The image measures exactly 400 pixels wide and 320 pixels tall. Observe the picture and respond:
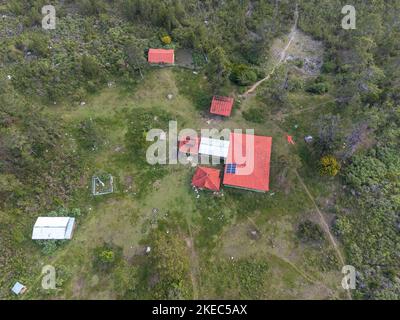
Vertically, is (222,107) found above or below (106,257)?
above

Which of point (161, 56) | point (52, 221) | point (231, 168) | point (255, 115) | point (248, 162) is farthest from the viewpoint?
point (161, 56)

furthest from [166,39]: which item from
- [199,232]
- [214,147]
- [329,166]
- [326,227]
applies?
[326,227]

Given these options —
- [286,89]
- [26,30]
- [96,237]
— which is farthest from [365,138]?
[26,30]

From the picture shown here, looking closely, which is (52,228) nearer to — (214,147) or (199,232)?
(199,232)

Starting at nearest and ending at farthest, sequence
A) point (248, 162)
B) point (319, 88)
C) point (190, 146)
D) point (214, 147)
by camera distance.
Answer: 1. point (248, 162)
2. point (214, 147)
3. point (190, 146)
4. point (319, 88)

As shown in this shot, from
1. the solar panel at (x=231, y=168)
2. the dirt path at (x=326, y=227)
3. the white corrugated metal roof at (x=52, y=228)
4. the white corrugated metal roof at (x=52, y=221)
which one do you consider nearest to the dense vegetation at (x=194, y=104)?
the dirt path at (x=326, y=227)

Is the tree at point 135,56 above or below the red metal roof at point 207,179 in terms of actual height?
above

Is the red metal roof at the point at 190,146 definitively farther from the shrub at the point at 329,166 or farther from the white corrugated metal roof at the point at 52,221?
the white corrugated metal roof at the point at 52,221
